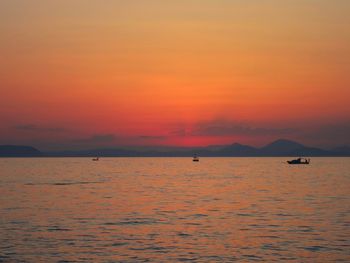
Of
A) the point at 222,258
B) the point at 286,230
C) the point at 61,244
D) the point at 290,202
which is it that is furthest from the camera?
the point at 290,202

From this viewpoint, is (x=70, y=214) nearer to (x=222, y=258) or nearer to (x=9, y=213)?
(x=9, y=213)

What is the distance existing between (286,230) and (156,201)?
3300 cm

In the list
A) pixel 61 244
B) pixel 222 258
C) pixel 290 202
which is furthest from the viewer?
pixel 290 202

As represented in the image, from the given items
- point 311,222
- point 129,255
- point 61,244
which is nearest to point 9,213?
point 61,244

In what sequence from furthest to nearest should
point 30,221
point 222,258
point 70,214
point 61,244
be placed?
point 70,214
point 30,221
point 61,244
point 222,258

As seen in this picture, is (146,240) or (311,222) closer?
(146,240)

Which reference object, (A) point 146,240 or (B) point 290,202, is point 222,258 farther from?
(B) point 290,202

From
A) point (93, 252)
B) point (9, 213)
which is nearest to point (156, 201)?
point (9, 213)

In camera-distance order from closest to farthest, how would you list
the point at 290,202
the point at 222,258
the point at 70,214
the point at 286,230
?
1. the point at 222,258
2. the point at 286,230
3. the point at 70,214
4. the point at 290,202

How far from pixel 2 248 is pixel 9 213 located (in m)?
23.4

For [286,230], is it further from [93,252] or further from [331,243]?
[93,252]

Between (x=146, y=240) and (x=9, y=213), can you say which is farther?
(x=9, y=213)

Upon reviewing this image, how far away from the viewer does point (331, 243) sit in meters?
42.7

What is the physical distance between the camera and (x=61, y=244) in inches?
1647
